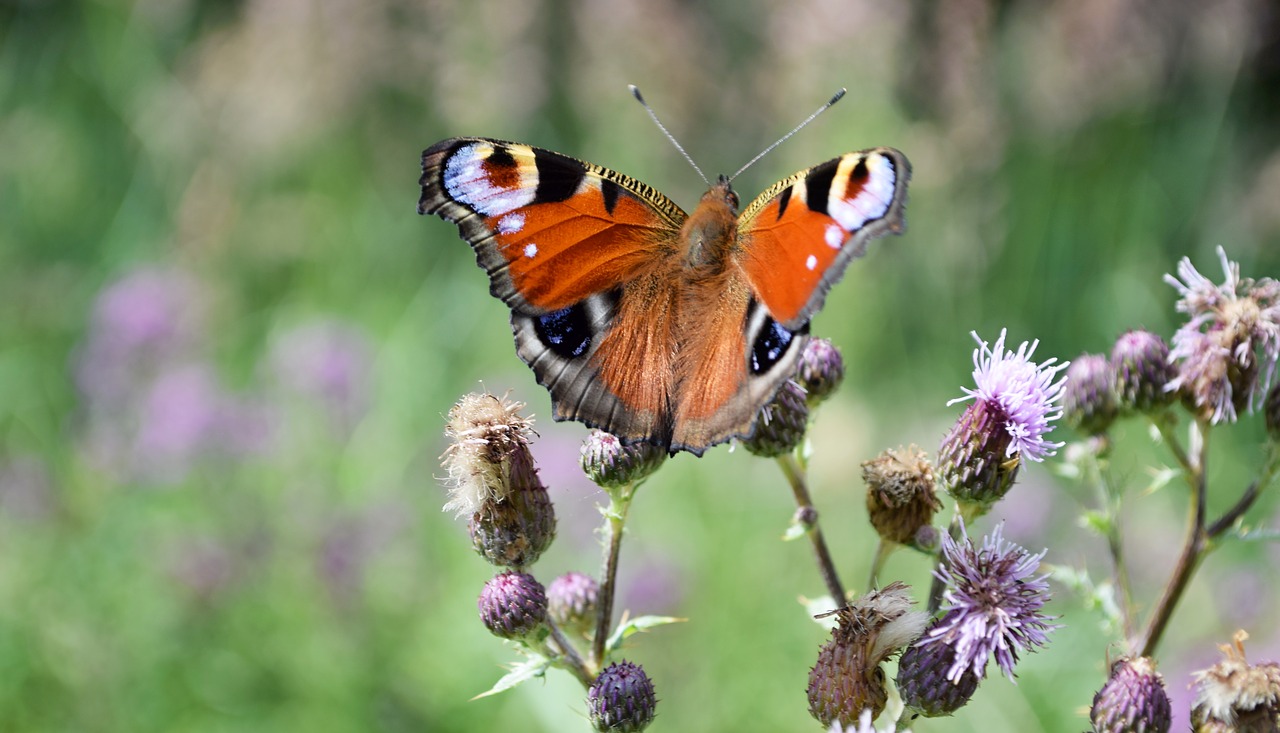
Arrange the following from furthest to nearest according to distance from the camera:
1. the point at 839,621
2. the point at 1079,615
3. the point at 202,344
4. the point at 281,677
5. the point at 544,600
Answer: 1. the point at 202,344
2. the point at 1079,615
3. the point at 281,677
4. the point at 544,600
5. the point at 839,621

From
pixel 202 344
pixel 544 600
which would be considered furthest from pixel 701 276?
pixel 202 344

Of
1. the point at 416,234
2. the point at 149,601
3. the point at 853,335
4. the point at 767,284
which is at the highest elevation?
the point at 416,234

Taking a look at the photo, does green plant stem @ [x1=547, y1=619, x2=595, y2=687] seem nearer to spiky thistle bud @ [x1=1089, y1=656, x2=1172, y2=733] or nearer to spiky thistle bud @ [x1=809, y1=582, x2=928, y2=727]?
spiky thistle bud @ [x1=809, y1=582, x2=928, y2=727]

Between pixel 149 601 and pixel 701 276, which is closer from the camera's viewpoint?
pixel 701 276

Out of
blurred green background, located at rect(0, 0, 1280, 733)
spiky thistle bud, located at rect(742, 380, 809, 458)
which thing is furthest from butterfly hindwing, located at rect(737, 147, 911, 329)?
blurred green background, located at rect(0, 0, 1280, 733)

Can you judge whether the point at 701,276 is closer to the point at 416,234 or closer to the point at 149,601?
the point at 149,601
